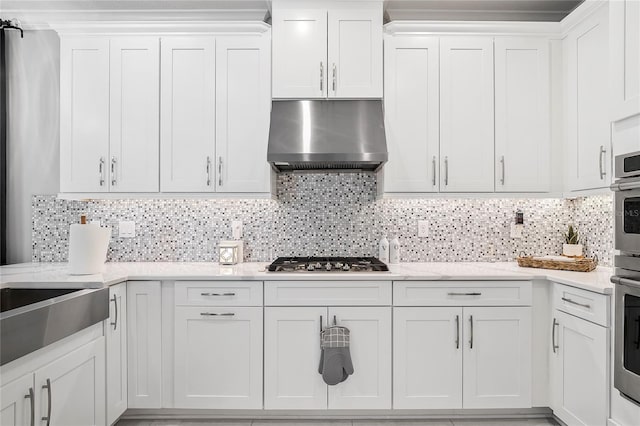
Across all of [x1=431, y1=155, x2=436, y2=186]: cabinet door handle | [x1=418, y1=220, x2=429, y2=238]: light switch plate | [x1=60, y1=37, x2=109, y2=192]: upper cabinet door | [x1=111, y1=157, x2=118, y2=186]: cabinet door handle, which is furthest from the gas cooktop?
[x1=60, y1=37, x2=109, y2=192]: upper cabinet door

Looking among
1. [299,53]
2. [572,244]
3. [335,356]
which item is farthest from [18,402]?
[572,244]

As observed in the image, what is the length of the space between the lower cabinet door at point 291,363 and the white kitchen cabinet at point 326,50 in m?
1.51

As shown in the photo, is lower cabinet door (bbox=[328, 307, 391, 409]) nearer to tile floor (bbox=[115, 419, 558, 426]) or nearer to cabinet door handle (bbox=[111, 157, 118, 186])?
tile floor (bbox=[115, 419, 558, 426])

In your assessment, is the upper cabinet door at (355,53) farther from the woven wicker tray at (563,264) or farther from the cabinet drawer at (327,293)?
→ the woven wicker tray at (563,264)

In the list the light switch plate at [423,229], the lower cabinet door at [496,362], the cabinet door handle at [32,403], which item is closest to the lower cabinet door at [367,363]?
the lower cabinet door at [496,362]

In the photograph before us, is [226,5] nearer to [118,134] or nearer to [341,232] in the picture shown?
[118,134]

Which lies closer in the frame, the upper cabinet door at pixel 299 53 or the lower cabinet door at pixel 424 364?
the lower cabinet door at pixel 424 364

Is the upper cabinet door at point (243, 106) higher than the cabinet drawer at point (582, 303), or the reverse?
the upper cabinet door at point (243, 106)

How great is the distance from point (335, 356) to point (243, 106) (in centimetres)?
177

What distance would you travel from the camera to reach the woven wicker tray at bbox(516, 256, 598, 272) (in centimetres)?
251

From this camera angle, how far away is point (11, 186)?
3.03 m

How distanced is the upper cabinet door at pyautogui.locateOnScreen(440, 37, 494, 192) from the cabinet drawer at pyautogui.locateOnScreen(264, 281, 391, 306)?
0.91 metres

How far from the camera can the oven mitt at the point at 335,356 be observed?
2.31 metres

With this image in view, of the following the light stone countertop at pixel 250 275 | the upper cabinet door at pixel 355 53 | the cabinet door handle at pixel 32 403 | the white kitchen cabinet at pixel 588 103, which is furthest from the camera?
the upper cabinet door at pixel 355 53
